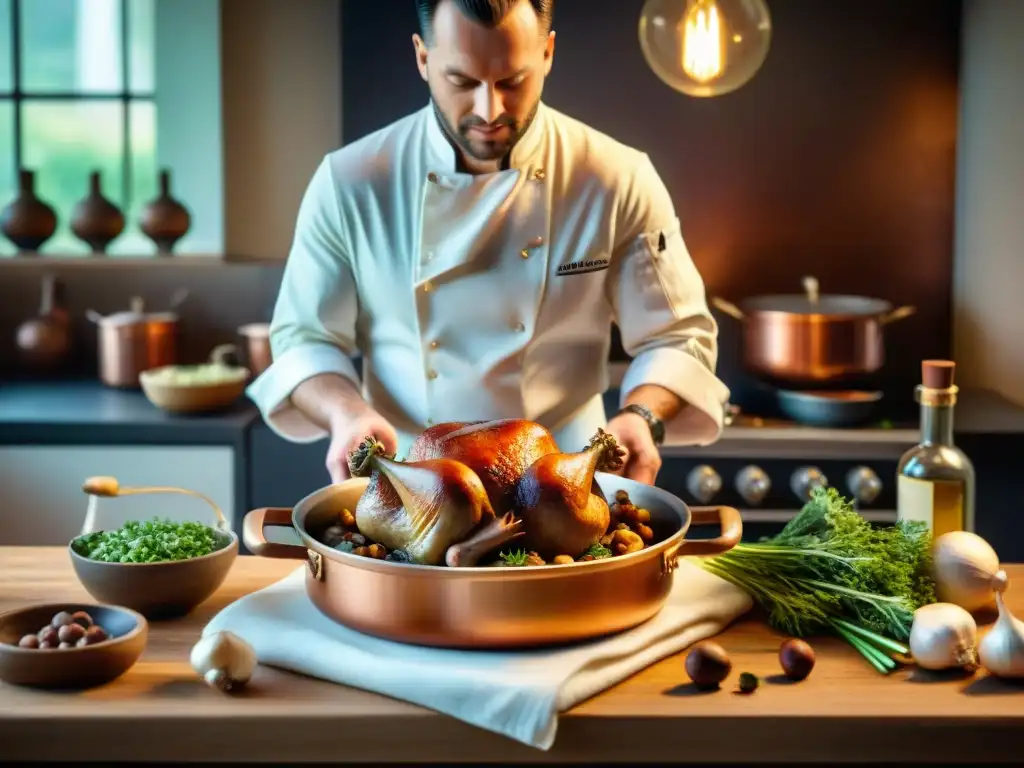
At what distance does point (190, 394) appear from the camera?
3146 mm

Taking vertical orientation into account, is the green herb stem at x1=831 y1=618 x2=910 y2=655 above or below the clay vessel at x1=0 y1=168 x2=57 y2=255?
below

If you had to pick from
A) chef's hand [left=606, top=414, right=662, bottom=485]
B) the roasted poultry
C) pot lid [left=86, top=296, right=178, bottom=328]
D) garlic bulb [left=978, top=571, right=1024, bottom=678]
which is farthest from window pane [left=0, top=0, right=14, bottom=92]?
garlic bulb [left=978, top=571, right=1024, bottom=678]

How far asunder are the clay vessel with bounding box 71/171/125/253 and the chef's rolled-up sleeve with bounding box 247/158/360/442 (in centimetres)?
160

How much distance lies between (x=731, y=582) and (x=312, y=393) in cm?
74

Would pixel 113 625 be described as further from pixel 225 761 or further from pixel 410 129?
pixel 410 129

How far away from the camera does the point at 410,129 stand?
220cm

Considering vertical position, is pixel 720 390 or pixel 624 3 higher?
pixel 624 3

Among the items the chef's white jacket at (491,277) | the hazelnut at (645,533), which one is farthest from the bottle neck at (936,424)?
the chef's white jacket at (491,277)

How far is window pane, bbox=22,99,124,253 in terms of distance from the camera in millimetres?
3867

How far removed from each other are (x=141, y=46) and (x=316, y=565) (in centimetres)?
287

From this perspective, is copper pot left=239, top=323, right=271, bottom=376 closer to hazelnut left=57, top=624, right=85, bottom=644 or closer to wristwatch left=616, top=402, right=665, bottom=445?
wristwatch left=616, top=402, right=665, bottom=445

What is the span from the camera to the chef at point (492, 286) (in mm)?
2086

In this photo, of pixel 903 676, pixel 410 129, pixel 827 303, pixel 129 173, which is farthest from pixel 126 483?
pixel 903 676

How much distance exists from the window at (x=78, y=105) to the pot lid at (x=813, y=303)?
1.77 metres
